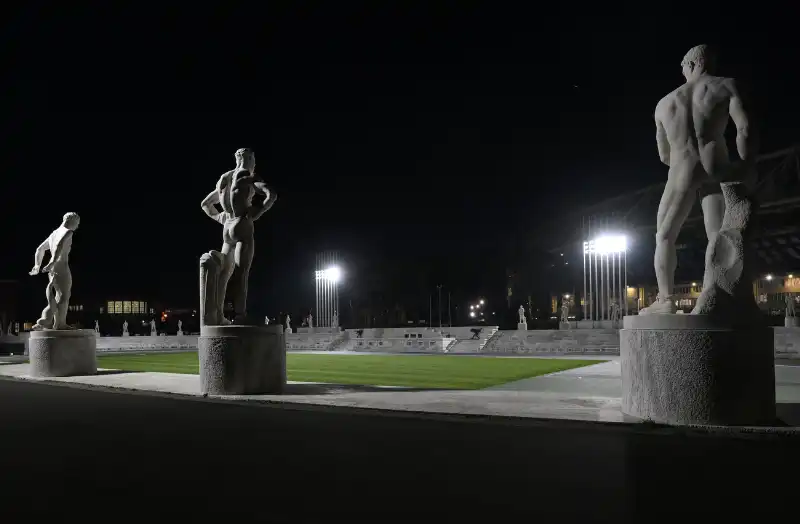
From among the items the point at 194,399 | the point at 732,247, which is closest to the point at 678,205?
the point at 732,247

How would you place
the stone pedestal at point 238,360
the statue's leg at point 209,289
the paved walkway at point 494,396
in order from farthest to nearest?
the statue's leg at point 209,289
the stone pedestal at point 238,360
the paved walkway at point 494,396

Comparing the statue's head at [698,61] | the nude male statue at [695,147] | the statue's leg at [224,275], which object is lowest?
the statue's leg at [224,275]

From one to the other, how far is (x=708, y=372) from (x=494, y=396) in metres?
3.80

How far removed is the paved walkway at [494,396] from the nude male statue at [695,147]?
1792mm

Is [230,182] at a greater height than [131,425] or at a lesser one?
greater

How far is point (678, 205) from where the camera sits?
793 cm

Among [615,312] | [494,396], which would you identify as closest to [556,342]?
[615,312]

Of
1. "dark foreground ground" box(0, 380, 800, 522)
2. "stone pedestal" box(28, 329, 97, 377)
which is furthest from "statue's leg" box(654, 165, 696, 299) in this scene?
"stone pedestal" box(28, 329, 97, 377)

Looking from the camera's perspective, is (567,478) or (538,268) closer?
(567,478)

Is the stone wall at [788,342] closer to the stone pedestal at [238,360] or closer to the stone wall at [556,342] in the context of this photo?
the stone wall at [556,342]

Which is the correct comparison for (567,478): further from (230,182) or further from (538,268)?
(538,268)

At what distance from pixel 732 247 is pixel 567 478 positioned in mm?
3995

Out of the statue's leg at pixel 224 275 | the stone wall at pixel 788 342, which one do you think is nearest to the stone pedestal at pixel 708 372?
the statue's leg at pixel 224 275

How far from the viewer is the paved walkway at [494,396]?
339 inches
